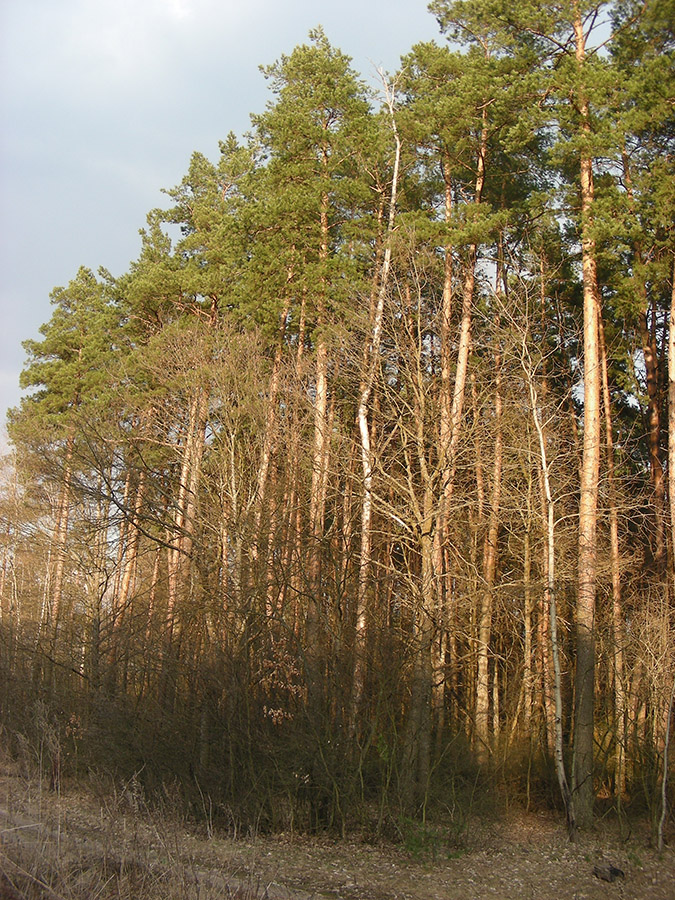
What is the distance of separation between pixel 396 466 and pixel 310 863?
8694 millimetres

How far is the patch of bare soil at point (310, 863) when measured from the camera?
20.0ft

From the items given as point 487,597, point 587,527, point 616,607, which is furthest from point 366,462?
point 616,607

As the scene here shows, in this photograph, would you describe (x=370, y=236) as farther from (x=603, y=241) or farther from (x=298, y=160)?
(x=603, y=241)

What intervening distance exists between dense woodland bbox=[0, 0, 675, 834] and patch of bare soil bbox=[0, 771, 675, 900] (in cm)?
63

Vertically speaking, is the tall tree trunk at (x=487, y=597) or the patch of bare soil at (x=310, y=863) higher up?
the tall tree trunk at (x=487, y=597)

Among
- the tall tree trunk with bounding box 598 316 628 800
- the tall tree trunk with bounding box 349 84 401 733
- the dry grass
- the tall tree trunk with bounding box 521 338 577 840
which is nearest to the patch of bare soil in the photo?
the dry grass

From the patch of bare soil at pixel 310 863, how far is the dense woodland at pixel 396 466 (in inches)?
25.0

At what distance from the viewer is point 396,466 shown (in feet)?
53.0

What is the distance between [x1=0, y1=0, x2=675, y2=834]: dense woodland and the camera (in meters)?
10.6

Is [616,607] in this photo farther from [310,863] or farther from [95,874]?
[95,874]

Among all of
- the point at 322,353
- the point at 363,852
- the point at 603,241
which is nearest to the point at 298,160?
the point at 322,353

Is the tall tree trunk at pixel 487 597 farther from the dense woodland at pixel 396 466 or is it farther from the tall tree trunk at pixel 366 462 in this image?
the tall tree trunk at pixel 366 462

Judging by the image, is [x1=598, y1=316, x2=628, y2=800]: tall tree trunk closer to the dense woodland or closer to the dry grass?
the dense woodland

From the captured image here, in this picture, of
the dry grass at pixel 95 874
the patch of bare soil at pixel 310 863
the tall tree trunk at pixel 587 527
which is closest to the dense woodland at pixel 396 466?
the tall tree trunk at pixel 587 527
